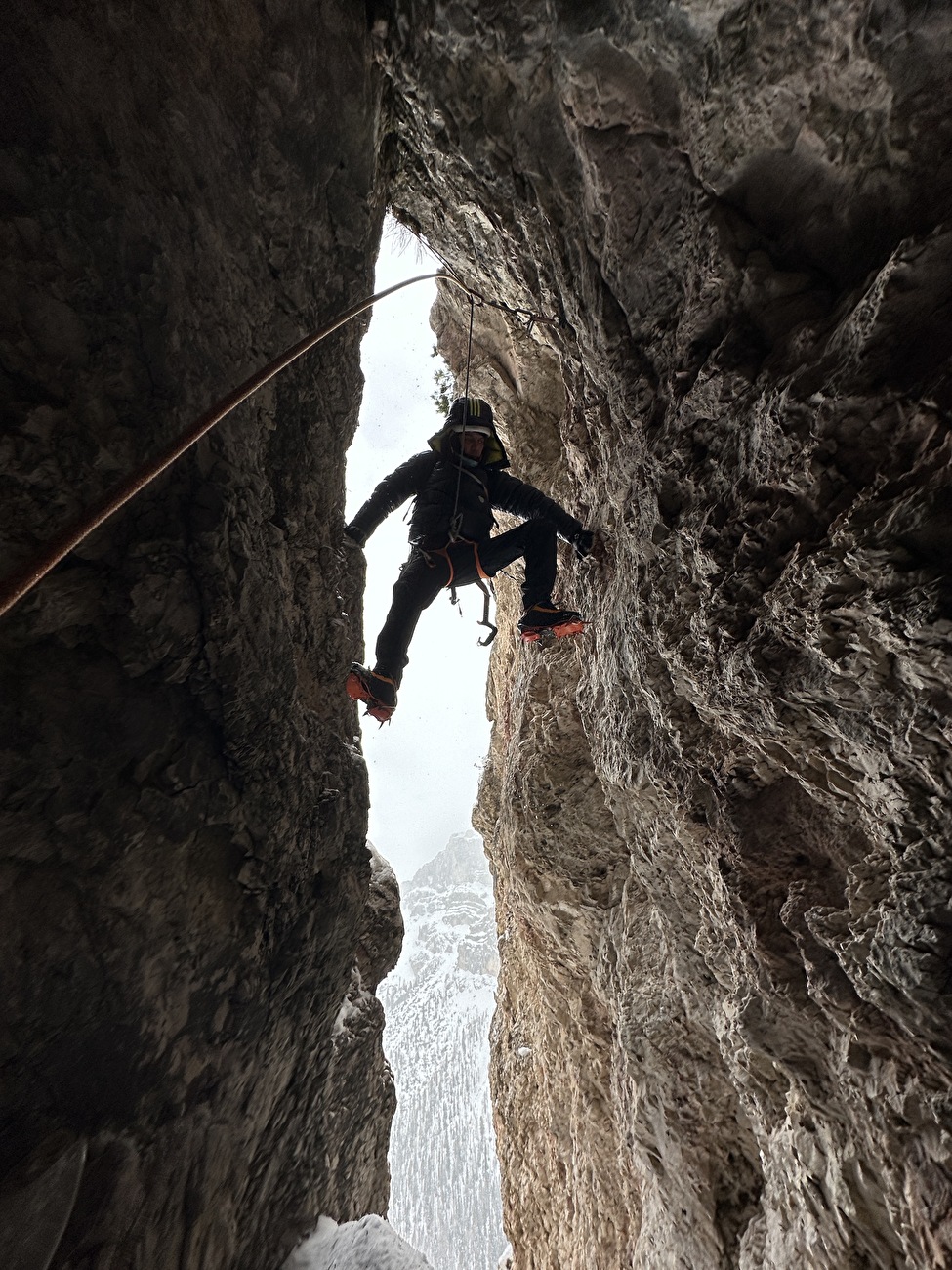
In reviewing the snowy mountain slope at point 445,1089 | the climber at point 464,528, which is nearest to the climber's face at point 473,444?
the climber at point 464,528

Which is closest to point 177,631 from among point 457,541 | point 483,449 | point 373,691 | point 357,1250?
point 373,691

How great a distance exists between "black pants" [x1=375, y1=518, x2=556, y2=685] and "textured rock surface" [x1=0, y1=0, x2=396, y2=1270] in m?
0.65

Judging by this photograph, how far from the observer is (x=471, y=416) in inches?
213

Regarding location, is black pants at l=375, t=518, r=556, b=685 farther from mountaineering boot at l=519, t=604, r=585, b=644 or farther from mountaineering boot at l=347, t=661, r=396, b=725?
mountaineering boot at l=347, t=661, r=396, b=725

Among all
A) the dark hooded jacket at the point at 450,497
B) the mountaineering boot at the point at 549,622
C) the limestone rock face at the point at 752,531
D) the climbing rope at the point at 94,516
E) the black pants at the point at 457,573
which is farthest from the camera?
the dark hooded jacket at the point at 450,497

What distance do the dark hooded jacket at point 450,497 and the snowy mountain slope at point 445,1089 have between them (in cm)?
5707

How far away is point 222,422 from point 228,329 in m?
0.55

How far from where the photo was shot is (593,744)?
219 inches

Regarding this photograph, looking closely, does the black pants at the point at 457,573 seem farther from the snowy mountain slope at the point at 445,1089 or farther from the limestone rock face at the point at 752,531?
the snowy mountain slope at the point at 445,1089

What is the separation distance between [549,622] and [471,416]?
2.02 metres

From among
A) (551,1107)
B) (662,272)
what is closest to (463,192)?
(662,272)

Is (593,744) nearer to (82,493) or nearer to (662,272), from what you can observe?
(662,272)

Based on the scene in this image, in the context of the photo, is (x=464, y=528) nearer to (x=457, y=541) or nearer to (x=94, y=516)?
(x=457, y=541)

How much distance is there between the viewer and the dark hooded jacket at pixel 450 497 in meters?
5.16
